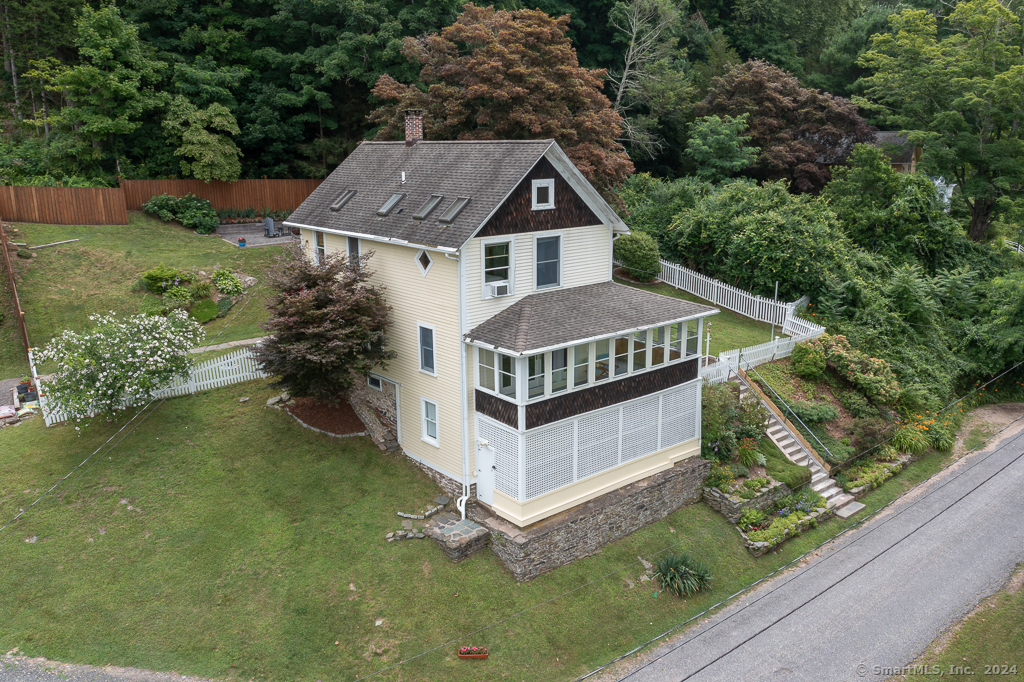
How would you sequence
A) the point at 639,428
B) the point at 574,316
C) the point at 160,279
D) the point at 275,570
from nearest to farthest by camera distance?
the point at 275,570 < the point at 574,316 < the point at 639,428 < the point at 160,279

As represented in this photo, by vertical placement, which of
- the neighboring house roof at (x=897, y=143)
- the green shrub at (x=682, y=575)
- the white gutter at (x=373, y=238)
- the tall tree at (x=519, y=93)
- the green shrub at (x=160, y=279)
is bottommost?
the green shrub at (x=682, y=575)

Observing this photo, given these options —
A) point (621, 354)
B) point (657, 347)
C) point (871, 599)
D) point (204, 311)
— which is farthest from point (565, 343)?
point (204, 311)

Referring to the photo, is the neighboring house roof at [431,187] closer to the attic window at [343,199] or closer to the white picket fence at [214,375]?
the attic window at [343,199]

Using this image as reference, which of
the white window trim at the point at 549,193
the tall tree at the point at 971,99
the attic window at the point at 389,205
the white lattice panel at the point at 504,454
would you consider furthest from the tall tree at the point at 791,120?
the white lattice panel at the point at 504,454

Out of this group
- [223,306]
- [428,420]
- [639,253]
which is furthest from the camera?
[639,253]

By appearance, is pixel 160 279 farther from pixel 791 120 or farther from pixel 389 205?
pixel 791 120

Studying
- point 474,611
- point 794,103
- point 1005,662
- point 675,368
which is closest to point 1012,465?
point 1005,662
